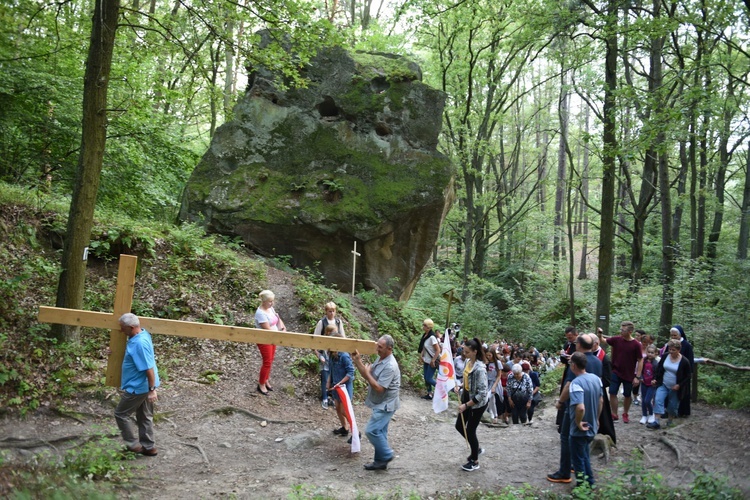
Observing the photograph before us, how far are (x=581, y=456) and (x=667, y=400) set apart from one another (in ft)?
13.1

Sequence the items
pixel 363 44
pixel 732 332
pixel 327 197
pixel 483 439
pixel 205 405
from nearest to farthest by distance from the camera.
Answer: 1. pixel 205 405
2. pixel 483 439
3. pixel 732 332
4. pixel 327 197
5. pixel 363 44

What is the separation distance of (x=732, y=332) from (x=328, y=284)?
10.9 metres

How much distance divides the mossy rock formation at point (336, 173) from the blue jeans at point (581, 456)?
9.33 m

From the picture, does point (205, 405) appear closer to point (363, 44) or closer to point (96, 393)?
point (96, 393)

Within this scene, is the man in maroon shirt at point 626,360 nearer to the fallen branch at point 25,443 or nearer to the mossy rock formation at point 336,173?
the mossy rock formation at point 336,173

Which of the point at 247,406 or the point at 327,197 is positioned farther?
the point at 327,197

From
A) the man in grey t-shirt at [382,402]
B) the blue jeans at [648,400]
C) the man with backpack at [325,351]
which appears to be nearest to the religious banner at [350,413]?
the man in grey t-shirt at [382,402]

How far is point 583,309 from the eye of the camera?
79.2ft

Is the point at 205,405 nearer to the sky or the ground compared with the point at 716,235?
nearer to the ground

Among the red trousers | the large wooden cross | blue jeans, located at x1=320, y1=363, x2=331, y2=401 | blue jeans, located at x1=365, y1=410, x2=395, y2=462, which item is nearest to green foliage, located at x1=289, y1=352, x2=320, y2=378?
blue jeans, located at x1=320, y1=363, x2=331, y2=401

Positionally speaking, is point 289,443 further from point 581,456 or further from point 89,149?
point 89,149

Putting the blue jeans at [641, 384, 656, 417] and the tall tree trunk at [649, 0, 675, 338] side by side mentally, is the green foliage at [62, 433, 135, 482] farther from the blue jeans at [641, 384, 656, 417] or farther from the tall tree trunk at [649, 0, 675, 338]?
the tall tree trunk at [649, 0, 675, 338]

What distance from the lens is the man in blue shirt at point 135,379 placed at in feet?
19.7

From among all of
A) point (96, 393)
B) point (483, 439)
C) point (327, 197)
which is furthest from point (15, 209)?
point (483, 439)
